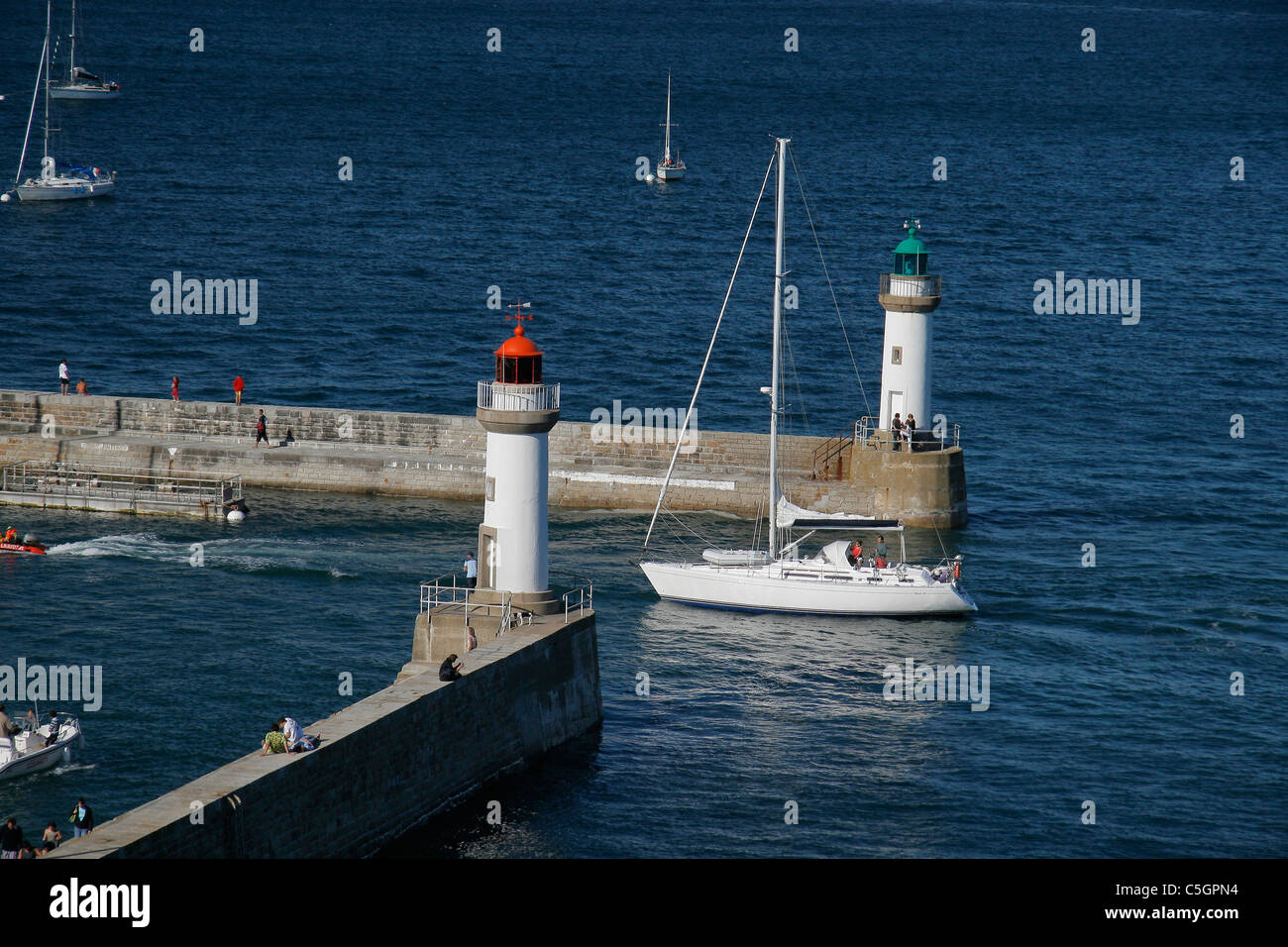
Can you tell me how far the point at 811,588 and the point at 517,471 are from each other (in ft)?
45.2

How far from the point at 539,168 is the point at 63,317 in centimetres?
5177

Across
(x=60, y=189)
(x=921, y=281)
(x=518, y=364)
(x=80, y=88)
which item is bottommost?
(x=518, y=364)

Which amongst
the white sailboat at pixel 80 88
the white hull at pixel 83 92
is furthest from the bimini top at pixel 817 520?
the white hull at pixel 83 92

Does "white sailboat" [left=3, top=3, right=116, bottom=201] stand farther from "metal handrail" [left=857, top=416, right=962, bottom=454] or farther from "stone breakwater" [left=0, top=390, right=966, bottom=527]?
"metal handrail" [left=857, top=416, right=962, bottom=454]

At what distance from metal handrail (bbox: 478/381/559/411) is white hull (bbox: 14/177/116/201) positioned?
88.8 metres

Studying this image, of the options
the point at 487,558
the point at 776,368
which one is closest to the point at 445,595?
the point at 487,558

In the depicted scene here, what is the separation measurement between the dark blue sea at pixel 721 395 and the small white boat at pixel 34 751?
426mm

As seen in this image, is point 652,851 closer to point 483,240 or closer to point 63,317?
point 63,317

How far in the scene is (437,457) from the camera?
63.1 meters

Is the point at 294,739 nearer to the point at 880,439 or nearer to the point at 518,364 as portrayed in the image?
the point at 518,364
